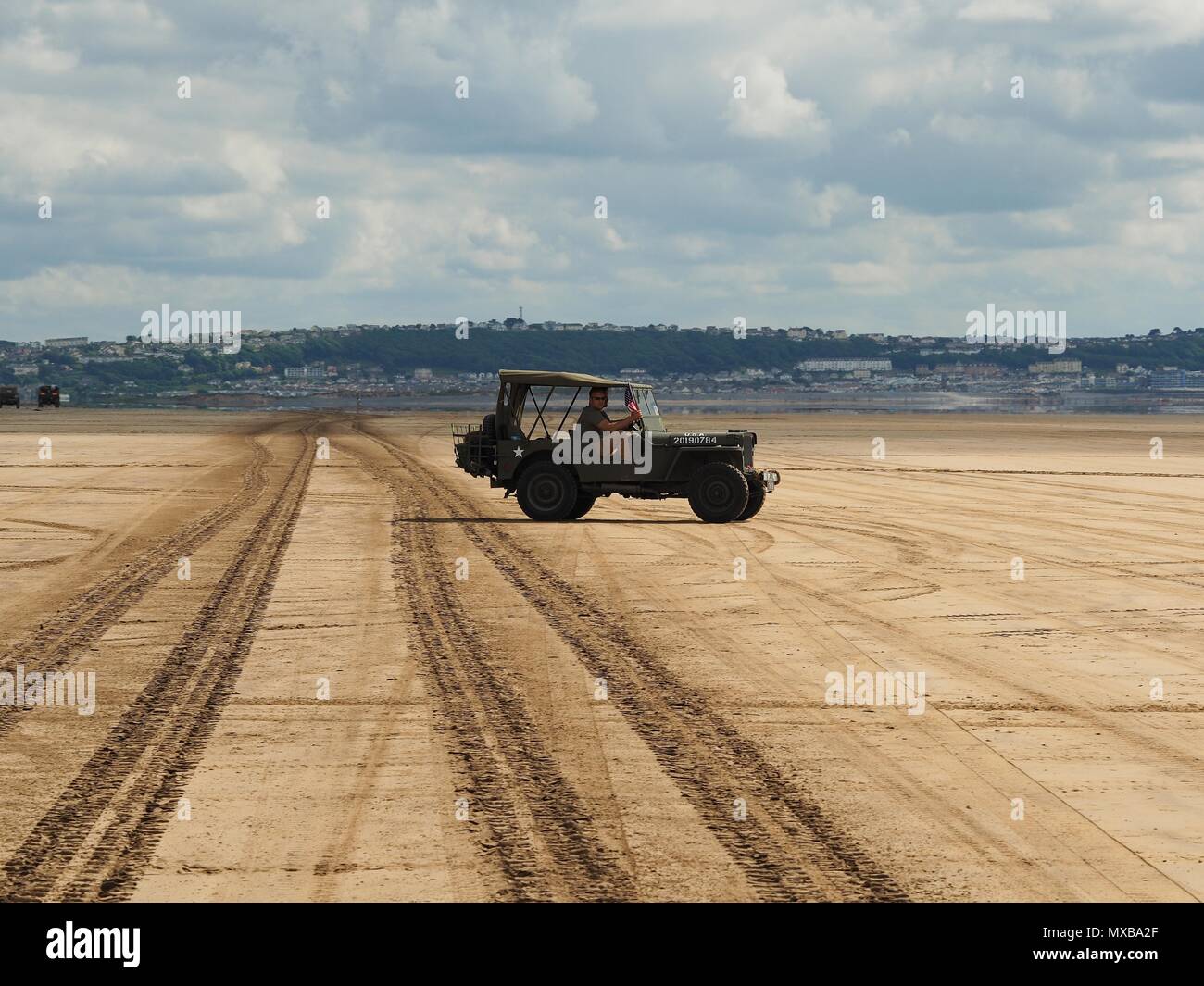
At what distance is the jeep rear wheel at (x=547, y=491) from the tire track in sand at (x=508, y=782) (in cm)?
813

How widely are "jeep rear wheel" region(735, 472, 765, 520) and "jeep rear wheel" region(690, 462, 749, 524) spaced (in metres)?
0.31

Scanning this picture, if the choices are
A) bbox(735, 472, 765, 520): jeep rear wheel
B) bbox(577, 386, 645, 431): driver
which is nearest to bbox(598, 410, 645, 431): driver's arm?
bbox(577, 386, 645, 431): driver

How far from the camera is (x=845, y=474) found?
36656 millimetres

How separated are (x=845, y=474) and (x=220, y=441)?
90.4 feet

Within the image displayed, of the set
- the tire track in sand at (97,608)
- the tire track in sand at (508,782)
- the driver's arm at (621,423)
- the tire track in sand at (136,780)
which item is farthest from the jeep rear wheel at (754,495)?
the tire track in sand at (136,780)

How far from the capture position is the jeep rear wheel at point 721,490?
22.4 meters

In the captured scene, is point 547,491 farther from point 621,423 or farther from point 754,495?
point 754,495

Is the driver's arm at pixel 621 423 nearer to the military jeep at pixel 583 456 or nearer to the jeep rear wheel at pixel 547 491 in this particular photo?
the military jeep at pixel 583 456

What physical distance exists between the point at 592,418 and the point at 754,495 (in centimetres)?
286

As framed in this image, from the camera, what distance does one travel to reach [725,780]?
8312 mm
